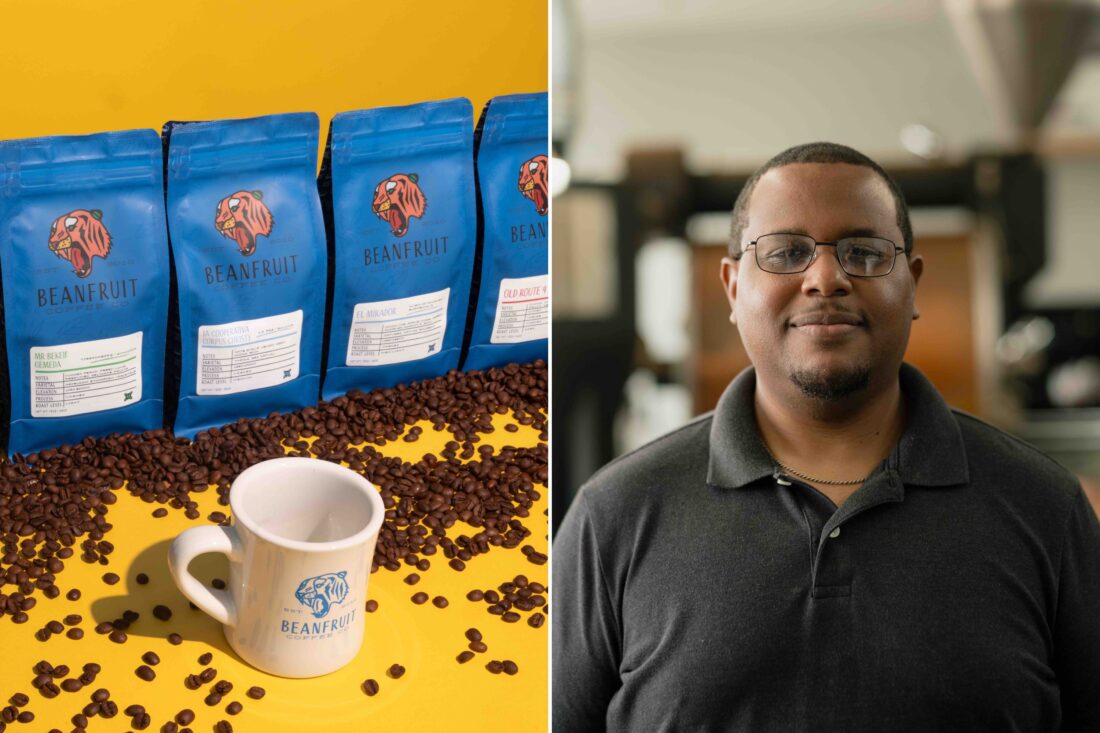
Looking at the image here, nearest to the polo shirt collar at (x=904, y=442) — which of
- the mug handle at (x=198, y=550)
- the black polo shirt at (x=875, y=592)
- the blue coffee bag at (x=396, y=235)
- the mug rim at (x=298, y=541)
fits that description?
the black polo shirt at (x=875, y=592)

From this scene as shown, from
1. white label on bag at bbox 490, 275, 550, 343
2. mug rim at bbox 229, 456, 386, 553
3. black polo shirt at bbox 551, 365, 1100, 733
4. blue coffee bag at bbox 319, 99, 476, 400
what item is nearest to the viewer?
black polo shirt at bbox 551, 365, 1100, 733

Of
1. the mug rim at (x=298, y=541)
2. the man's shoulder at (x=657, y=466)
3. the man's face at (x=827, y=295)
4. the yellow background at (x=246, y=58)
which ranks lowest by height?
the mug rim at (x=298, y=541)

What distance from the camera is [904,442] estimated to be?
806 millimetres

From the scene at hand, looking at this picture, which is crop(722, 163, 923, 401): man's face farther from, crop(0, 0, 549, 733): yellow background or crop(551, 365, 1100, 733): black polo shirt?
crop(0, 0, 549, 733): yellow background

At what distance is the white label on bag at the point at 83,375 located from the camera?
4.54ft

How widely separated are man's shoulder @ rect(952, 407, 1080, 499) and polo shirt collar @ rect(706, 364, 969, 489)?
16 millimetres

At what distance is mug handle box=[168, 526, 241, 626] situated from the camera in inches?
40.6

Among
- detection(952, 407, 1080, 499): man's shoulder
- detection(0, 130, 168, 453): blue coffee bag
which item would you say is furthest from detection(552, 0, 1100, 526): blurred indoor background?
detection(0, 130, 168, 453): blue coffee bag

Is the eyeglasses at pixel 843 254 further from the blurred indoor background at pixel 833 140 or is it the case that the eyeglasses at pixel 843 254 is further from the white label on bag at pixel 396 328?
the white label on bag at pixel 396 328

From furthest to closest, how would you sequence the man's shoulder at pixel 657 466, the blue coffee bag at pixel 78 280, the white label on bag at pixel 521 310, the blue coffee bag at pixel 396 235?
the white label on bag at pixel 521 310
the blue coffee bag at pixel 396 235
the blue coffee bag at pixel 78 280
the man's shoulder at pixel 657 466

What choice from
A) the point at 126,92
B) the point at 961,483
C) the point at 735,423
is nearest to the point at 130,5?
the point at 126,92

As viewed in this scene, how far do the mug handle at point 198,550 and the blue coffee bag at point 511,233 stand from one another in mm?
592

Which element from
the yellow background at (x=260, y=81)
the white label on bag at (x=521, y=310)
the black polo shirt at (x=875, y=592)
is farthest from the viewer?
the white label on bag at (x=521, y=310)

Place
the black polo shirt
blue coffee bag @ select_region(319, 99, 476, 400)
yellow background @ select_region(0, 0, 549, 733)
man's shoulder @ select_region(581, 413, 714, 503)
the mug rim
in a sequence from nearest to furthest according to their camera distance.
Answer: the black polo shirt, man's shoulder @ select_region(581, 413, 714, 503), the mug rim, yellow background @ select_region(0, 0, 549, 733), blue coffee bag @ select_region(319, 99, 476, 400)
